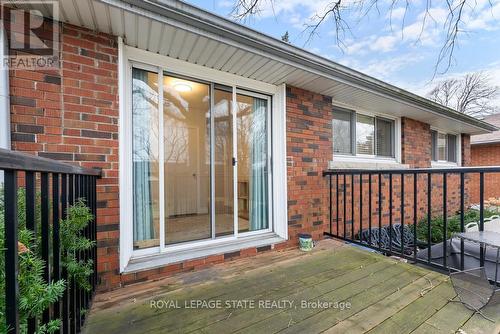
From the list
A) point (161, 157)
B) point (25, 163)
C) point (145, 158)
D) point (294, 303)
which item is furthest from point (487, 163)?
point (25, 163)

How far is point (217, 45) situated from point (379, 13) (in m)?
1.82

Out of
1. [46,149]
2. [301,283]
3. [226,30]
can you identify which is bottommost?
[301,283]

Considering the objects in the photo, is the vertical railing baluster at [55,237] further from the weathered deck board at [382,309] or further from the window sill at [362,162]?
the window sill at [362,162]

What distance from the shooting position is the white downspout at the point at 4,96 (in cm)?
165

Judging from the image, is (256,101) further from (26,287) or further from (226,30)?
(26,287)

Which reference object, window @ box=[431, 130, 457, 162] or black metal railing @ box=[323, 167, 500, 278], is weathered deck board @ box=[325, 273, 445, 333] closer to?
black metal railing @ box=[323, 167, 500, 278]

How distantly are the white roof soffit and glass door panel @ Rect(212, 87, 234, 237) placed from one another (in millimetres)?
393

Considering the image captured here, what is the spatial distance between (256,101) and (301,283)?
7.26 feet

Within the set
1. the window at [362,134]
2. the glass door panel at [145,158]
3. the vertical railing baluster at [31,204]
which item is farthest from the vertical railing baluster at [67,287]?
the window at [362,134]

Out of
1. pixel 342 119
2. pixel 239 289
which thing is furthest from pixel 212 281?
pixel 342 119

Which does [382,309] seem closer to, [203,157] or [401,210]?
[401,210]

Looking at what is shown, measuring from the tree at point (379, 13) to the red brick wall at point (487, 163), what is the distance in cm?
840

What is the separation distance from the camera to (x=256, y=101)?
317 cm

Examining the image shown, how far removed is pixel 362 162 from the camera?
14.0 feet
